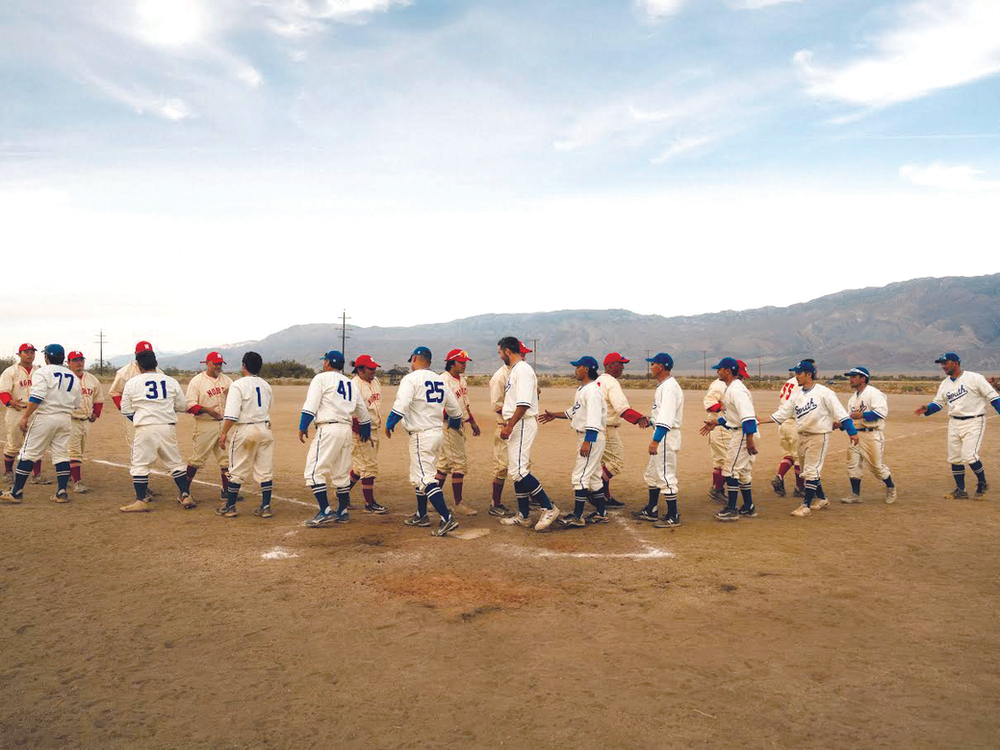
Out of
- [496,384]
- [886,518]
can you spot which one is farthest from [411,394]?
[886,518]

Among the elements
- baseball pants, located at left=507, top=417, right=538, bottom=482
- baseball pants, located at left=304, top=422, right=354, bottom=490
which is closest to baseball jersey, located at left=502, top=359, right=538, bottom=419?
baseball pants, located at left=507, top=417, right=538, bottom=482

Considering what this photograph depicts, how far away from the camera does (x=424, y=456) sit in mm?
8336

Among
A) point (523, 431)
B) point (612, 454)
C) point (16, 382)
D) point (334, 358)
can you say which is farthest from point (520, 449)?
point (16, 382)

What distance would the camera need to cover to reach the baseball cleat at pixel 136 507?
30.4 feet

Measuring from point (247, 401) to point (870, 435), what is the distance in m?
9.14

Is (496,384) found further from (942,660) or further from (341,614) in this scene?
(942,660)

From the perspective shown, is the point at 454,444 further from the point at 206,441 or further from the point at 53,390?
the point at 53,390

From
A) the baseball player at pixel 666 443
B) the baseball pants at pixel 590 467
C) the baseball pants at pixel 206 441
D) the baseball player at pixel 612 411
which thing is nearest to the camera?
the baseball player at pixel 666 443

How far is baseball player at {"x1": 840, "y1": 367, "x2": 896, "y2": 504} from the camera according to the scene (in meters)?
10.2

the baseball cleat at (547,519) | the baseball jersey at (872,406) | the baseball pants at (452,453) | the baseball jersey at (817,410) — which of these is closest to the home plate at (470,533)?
the baseball cleat at (547,519)

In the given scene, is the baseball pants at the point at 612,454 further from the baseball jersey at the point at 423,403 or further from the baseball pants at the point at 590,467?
the baseball jersey at the point at 423,403

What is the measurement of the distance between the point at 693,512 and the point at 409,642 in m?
5.95

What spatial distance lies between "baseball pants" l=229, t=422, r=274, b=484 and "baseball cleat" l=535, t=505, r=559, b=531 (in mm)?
3764

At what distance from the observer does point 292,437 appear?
1931cm
